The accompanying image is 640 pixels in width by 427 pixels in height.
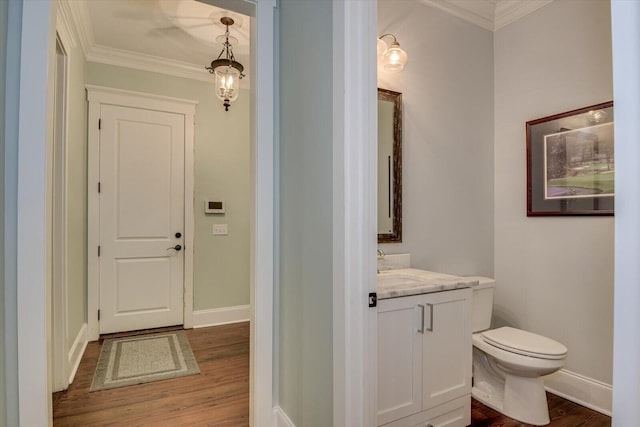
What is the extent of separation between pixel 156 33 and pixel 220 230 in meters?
1.99

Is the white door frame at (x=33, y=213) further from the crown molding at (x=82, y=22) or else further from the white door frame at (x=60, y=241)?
the crown molding at (x=82, y=22)

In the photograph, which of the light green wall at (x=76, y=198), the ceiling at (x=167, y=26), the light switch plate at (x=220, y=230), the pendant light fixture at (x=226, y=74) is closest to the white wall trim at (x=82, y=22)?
the ceiling at (x=167, y=26)

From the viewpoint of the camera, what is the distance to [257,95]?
177cm

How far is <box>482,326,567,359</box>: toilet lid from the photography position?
1902mm

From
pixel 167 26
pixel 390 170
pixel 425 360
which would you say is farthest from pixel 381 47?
pixel 425 360

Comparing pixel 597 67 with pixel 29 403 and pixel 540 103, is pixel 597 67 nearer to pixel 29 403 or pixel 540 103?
pixel 540 103

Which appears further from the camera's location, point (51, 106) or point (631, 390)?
point (51, 106)

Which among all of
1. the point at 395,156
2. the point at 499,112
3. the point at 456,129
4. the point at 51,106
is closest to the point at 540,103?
the point at 499,112

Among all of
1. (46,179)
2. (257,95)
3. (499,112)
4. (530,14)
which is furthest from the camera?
(499,112)

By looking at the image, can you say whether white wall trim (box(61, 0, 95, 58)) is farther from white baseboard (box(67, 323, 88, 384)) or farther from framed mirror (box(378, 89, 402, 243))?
white baseboard (box(67, 323, 88, 384))

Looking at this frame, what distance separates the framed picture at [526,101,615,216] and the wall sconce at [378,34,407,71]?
1118 millimetres

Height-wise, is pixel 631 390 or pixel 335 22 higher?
pixel 335 22

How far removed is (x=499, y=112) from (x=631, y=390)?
2.67 m

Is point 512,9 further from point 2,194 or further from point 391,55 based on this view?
point 2,194
